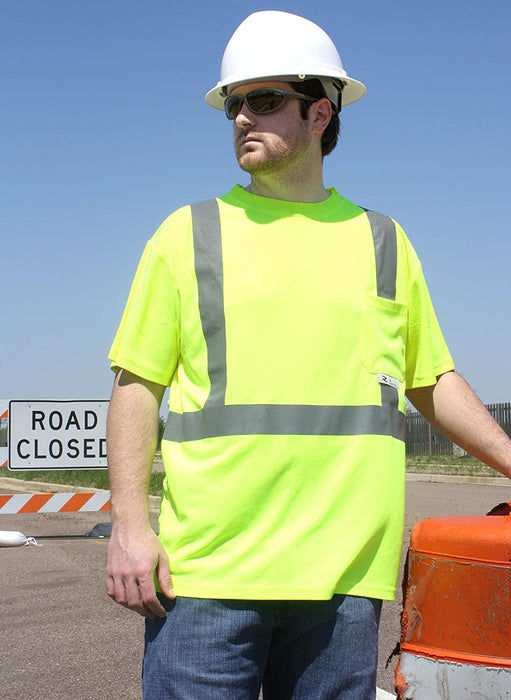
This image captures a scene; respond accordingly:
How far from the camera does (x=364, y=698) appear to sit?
2020 mm

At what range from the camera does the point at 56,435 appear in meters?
10.8

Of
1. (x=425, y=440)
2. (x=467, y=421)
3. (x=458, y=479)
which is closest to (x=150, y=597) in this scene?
(x=467, y=421)

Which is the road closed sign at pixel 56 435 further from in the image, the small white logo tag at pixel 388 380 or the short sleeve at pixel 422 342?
the small white logo tag at pixel 388 380

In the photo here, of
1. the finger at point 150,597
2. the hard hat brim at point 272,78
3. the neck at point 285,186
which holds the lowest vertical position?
the finger at point 150,597

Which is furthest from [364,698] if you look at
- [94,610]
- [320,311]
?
[94,610]

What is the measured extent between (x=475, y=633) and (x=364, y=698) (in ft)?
1.05

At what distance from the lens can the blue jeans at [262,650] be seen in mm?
1915

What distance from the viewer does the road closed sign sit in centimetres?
1063

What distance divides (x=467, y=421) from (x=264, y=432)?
25.2 inches

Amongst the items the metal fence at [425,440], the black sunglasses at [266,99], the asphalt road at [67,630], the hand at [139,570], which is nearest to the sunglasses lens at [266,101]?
the black sunglasses at [266,99]

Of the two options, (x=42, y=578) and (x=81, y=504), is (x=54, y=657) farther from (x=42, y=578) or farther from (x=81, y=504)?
(x=81, y=504)

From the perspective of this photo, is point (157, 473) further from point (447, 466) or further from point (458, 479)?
point (447, 466)

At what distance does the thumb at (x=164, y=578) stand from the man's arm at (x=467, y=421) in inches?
32.4

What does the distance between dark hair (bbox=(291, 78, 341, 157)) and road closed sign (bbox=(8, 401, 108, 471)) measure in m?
8.54
